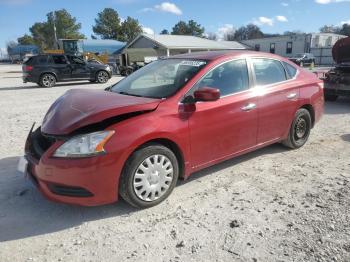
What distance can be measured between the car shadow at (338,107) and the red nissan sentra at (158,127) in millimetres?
4280

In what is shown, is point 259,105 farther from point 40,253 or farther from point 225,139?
point 40,253

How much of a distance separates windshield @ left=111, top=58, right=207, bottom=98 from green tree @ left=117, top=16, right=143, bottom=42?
75.0m

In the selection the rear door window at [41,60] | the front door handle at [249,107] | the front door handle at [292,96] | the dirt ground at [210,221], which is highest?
the rear door window at [41,60]

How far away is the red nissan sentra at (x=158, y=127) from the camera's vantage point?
3303 mm

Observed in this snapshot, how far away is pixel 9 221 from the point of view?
349 cm

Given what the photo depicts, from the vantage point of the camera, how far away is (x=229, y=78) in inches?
175

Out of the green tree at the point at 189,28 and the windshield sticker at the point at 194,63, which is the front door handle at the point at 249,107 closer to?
the windshield sticker at the point at 194,63

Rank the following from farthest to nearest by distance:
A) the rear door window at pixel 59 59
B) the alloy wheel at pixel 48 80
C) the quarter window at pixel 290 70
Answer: the rear door window at pixel 59 59
the alloy wheel at pixel 48 80
the quarter window at pixel 290 70

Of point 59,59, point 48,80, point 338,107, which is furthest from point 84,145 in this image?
point 59,59

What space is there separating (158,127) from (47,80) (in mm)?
15215

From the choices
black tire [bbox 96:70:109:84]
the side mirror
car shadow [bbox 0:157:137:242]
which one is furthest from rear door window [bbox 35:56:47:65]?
the side mirror

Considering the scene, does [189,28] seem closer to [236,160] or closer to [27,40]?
[27,40]

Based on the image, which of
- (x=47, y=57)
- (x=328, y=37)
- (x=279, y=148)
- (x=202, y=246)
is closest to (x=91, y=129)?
(x=202, y=246)

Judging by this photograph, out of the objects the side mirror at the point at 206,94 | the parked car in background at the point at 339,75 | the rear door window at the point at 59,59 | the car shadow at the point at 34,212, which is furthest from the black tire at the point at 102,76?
the side mirror at the point at 206,94
